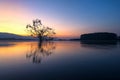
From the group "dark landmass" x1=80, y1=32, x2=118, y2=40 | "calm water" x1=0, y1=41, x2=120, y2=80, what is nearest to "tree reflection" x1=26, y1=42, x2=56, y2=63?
"calm water" x1=0, y1=41, x2=120, y2=80

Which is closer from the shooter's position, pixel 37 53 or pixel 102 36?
pixel 37 53

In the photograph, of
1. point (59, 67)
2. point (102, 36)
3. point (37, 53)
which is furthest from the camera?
point (102, 36)

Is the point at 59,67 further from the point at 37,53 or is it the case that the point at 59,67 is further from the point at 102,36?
the point at 102,36

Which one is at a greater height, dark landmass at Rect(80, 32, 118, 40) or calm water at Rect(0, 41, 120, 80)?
dark landmass at Rect(80, 32, 118, 40)

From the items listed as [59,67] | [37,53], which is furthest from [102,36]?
[59,67]

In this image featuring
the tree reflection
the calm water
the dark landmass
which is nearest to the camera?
the calm water

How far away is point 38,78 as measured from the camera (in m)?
6.25

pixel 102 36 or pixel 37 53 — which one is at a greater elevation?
pixel 102 36

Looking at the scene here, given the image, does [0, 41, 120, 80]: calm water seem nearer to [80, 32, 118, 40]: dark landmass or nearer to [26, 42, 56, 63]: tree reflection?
[26, 42, 56, 63]: tree reflection

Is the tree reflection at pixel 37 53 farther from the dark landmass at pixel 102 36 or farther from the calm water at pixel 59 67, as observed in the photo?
the dark landmass at pixel 102 36

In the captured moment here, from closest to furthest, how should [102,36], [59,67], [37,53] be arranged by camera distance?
[59,67]
[37,53]
[102,36]

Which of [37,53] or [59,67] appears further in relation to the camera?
[37,53]

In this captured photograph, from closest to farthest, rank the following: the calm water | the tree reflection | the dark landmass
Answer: the calm water → the tree reflection → the dark landmass

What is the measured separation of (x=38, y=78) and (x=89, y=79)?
1.94m
